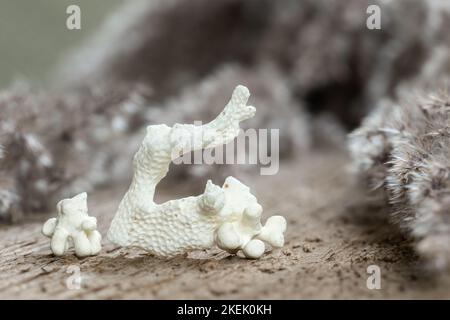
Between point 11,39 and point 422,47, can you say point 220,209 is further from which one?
point 11,39

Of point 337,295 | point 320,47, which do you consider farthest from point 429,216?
point 320,47

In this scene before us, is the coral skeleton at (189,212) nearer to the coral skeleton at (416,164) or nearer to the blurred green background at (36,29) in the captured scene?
the coral skeleton at (416,164)

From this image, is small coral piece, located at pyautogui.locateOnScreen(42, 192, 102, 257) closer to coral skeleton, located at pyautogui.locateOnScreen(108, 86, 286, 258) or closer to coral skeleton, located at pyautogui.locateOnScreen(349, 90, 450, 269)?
coral skeleton, located at pyautogui.locateOnScreen(108, 86, 286, 258)

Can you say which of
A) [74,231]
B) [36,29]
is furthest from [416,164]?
[36,29]

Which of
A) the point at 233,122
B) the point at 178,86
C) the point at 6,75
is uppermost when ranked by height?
the point at 6,75

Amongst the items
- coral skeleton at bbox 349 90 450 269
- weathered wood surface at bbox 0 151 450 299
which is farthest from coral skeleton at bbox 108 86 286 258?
coral skeleton at bbox 349 90 450 269
